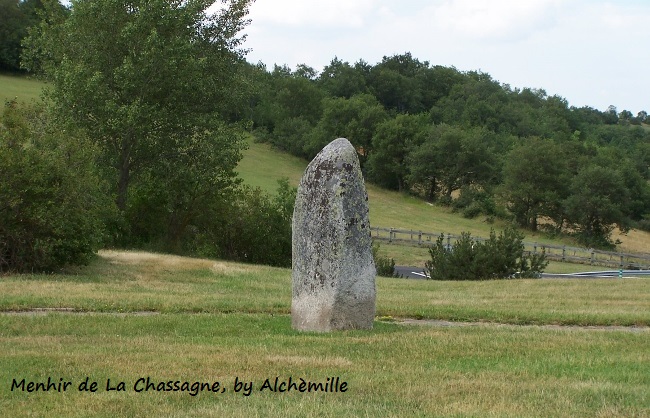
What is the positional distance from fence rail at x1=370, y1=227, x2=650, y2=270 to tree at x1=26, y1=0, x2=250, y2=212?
23.7m

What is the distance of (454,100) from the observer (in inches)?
4951

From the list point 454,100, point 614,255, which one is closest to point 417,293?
point 614,255

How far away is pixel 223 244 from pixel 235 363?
3044 centimetres

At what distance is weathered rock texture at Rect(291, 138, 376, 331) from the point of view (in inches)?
506

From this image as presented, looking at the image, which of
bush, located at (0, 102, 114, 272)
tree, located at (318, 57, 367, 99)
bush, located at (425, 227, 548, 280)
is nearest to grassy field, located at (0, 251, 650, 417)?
bush, located at (0, 102, 114, 272)

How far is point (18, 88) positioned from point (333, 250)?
79104 mm

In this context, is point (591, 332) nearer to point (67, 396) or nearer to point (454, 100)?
point (67, 396)

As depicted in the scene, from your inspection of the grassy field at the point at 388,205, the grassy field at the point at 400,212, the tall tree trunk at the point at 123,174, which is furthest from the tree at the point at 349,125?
the tall tree trunk at the point at 123,174

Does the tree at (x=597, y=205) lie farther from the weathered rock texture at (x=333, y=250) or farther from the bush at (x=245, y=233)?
the weathered rock texture at (x=333, y=250)

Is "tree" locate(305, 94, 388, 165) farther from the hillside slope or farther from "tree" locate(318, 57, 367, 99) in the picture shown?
"tree" locate(318, 57, 367, 99)

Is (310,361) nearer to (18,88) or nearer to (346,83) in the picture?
(18,88)

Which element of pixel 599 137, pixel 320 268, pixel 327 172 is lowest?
pixel 320 268

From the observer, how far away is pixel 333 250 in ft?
42.1

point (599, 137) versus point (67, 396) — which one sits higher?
point (599, 137)
